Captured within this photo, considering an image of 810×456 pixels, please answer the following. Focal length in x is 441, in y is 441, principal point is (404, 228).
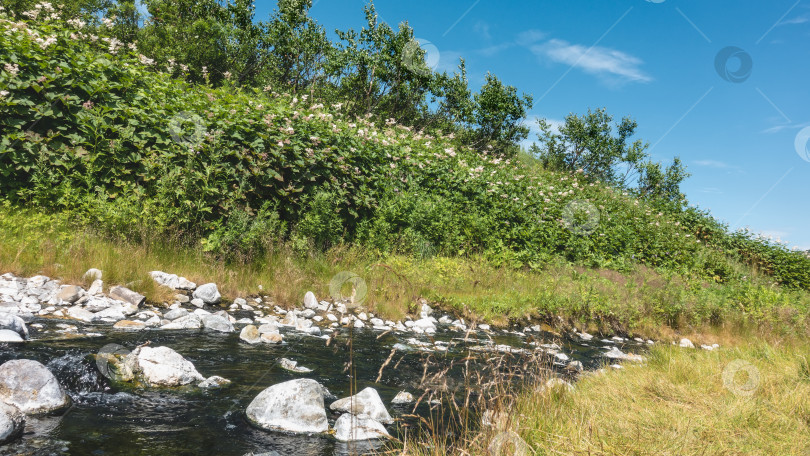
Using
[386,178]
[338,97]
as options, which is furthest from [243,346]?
[338,97]

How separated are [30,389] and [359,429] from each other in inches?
86.3

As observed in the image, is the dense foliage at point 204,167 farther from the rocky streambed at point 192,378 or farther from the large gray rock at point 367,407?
the large gray rock at point 367,407

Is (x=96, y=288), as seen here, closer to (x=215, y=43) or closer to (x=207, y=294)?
(x=207, y=294)

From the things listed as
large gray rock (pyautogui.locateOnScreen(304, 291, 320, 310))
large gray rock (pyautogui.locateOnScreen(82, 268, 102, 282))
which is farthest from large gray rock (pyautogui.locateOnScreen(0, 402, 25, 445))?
large gray rock (pyautogui.locateOnScreen(304, 291, 320, 310))

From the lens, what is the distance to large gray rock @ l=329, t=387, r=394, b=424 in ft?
11.0

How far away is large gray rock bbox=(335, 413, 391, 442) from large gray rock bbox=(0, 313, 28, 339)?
10.7 ft

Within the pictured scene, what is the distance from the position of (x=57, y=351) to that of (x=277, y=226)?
5073 millimetres

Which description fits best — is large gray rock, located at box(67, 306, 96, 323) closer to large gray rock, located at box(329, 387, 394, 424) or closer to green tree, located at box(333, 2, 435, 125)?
large gray rock, located at box(329, 387, 394, 424)

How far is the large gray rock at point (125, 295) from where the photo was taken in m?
5.96

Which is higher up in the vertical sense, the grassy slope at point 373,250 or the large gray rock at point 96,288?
the grassy slope at point 373,250

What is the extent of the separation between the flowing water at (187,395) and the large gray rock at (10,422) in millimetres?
55

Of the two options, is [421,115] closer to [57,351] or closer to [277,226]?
[277,226]

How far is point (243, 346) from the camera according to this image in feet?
16.3

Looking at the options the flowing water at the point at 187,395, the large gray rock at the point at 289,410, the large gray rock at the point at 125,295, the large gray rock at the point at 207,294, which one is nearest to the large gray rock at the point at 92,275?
the large gray rock at the point at 125,295
